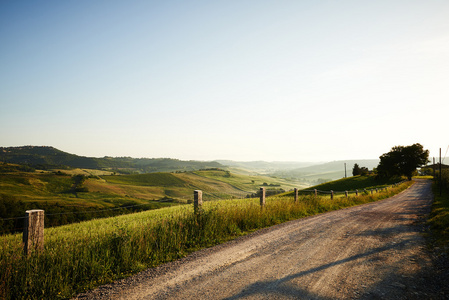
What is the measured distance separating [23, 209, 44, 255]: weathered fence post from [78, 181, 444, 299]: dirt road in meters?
1.82

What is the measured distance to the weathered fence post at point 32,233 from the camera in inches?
196

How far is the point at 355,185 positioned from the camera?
6031cm

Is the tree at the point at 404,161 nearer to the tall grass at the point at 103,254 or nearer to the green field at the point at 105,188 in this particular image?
the green field at the point at 105,188

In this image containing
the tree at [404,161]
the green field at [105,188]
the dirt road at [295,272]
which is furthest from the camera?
the green field at [105,188]

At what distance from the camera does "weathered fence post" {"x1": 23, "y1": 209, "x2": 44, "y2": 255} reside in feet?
16.3

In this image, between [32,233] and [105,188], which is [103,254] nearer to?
[32,233]

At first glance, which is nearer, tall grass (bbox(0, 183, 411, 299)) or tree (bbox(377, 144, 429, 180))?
tall grass (bbox(0, 183, 411, 299))


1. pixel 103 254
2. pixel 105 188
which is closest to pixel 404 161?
pixel 103 254

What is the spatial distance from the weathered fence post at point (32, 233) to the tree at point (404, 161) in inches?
2930

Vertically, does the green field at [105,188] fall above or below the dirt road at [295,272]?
below

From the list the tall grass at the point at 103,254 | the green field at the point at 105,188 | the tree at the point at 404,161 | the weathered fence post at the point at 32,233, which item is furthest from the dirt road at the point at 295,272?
the green field at the point at 105,188

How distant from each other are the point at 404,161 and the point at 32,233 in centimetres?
7995

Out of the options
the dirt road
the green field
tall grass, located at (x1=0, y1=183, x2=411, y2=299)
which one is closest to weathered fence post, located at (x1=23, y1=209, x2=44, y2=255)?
tall grass, located at (x1=0, y1=183, x2=411, y2=299)

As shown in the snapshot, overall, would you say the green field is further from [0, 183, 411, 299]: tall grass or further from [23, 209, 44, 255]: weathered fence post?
[23, 209, 44, 255]: weathered fence post
